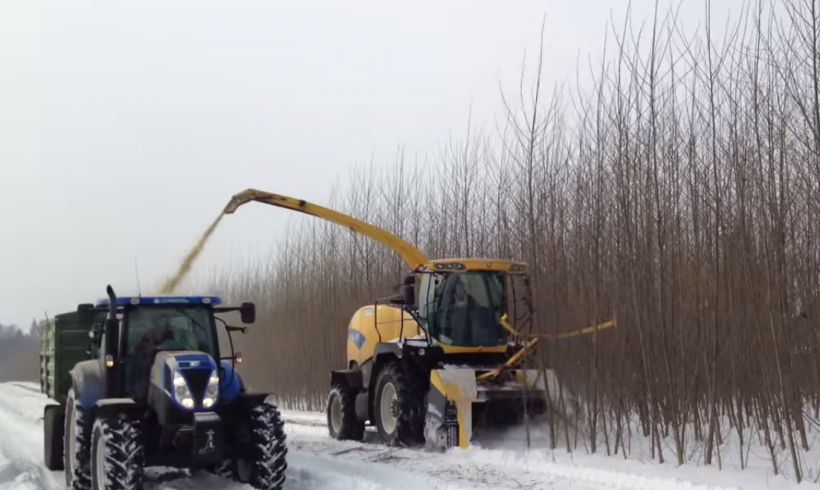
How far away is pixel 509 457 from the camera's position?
8453mm

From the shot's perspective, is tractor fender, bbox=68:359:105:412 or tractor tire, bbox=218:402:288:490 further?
tractor fender, bbox=68:359:105:412

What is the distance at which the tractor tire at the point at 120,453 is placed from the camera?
22.2 ft

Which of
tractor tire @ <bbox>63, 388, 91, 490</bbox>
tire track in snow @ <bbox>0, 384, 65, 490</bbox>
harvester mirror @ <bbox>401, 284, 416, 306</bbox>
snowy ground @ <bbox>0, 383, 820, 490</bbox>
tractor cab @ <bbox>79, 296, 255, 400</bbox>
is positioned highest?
harvester mirror @ <bbox>401, 284, 416, 306</bbox>

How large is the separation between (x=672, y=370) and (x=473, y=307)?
3.27 meters

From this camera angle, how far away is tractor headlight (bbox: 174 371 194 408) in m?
7.06

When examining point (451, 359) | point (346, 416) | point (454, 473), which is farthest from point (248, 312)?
point (346, 416)

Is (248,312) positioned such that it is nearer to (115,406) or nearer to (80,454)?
(115,406)

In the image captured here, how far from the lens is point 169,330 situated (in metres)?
8.11

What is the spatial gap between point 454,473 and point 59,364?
5.71 metres

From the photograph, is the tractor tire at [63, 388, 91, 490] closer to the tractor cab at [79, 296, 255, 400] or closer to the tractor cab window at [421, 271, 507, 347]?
the tractor cab at [79, 296, 255, 400]

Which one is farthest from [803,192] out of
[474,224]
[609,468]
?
[474,224]

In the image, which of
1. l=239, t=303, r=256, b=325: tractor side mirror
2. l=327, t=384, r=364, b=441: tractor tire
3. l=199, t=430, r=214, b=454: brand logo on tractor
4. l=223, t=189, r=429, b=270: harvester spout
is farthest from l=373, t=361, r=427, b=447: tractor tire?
l=199, t=430, r=214, b=454: brand logo on tractor

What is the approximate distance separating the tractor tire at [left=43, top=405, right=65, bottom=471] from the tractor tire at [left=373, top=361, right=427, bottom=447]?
390 cm

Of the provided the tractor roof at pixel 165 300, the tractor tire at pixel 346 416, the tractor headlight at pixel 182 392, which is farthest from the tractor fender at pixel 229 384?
the tractor tire at pixel 346 416
